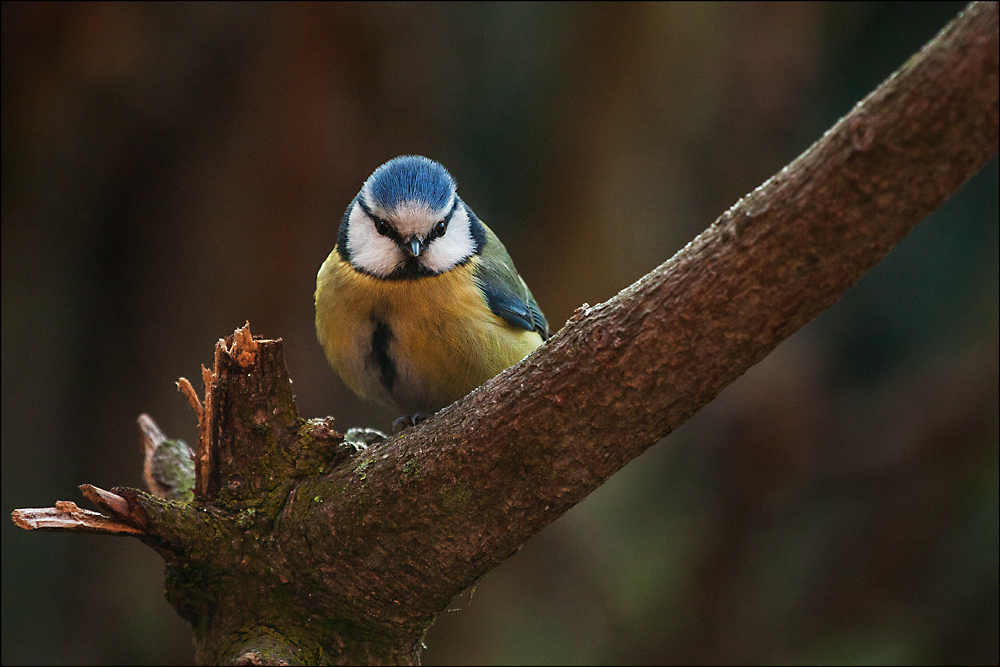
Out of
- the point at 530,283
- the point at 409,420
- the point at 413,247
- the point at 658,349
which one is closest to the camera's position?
the point at 658,349

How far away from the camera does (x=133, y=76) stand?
313 cm

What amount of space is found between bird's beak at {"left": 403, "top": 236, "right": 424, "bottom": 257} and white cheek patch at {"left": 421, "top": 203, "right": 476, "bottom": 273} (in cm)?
4

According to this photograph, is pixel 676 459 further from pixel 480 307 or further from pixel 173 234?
pixel 173 234

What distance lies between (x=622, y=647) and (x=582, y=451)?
2577 millimetres

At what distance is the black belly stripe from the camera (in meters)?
2.04

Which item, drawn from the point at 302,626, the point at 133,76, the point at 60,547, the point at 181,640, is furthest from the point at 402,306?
the point at 60,547

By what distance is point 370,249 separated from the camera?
2.08m

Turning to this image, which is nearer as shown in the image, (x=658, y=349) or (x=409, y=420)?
(x=658, y=349)

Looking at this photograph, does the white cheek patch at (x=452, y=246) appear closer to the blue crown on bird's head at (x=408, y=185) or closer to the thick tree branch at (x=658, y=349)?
the blue crown on bird's head at (x=408, y=185)

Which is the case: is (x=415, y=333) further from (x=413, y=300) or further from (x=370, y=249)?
(x=370, y=249)

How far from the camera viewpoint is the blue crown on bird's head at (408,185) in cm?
204

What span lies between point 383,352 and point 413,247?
27 cm

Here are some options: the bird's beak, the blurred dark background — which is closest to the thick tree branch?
the bird's beak

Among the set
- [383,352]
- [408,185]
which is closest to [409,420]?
[383,352]
